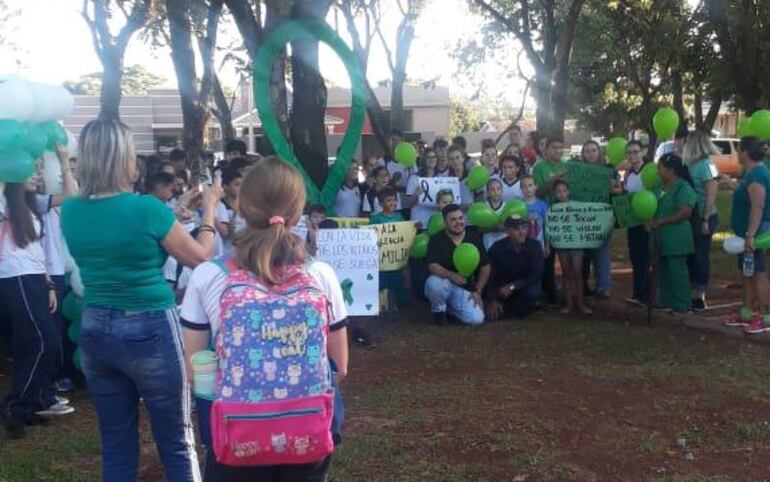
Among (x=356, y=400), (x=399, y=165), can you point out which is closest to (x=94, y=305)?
(x=356, y=400)

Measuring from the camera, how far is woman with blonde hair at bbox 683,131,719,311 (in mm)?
8750

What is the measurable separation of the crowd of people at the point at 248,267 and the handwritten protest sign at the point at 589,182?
0.12 meters

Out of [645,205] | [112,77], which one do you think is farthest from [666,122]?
[112,77]

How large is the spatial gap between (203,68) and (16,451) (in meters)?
17.8

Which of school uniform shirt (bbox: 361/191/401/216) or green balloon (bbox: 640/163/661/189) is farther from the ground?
green balloon (bbox: 640/163/661/189)

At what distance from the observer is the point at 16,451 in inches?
209

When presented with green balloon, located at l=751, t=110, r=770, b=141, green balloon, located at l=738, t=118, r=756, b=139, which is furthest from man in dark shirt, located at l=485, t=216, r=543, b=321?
green balloon, located at l=751, t=110, r=770, b=141

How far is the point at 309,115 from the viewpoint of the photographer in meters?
10.2

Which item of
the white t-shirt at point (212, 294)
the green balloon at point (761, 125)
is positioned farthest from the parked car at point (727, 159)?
the white t-shirt at point (212, 294)

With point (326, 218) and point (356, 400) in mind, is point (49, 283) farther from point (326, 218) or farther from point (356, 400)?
point (326, 218)

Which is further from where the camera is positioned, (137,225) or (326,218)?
(326,218)

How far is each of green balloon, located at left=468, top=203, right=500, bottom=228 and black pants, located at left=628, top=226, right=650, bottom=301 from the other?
1.58 m

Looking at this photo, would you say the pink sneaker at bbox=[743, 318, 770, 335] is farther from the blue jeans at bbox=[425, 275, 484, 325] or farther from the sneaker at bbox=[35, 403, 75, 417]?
the sneaker at bbox=[35, 403, 75, 417]

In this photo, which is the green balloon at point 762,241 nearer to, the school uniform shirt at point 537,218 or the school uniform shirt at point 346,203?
the school uniform shirt at point 537,218
